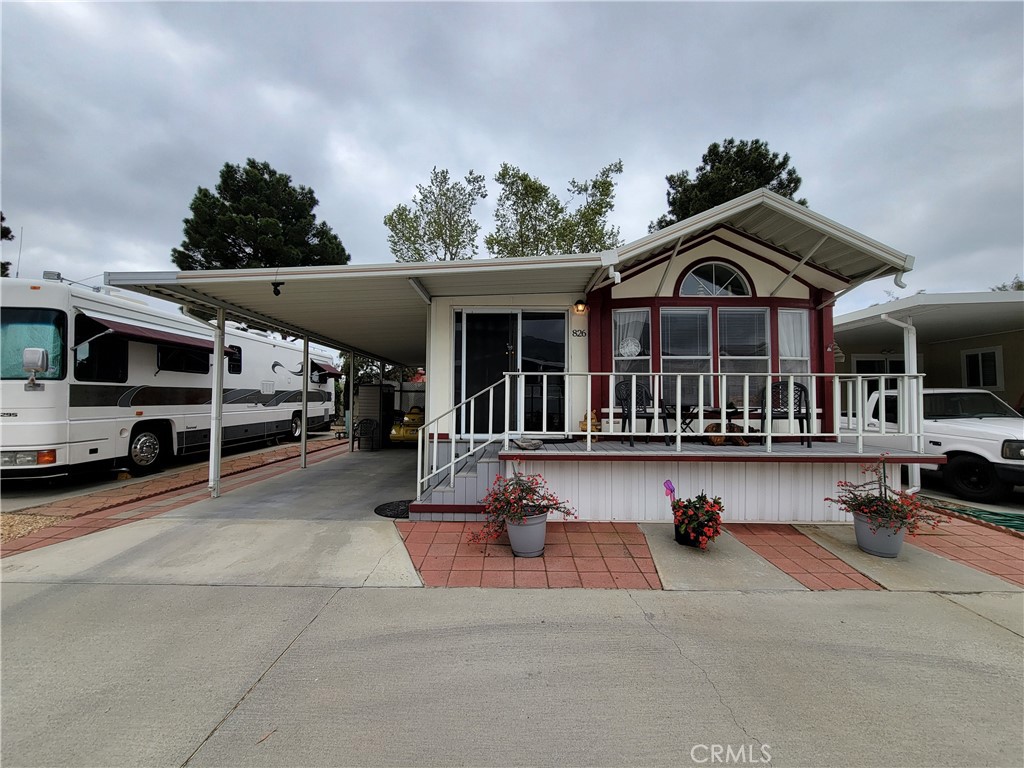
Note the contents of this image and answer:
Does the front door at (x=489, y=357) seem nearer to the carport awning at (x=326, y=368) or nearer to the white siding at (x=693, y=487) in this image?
the white siding at (x=693, y=487)

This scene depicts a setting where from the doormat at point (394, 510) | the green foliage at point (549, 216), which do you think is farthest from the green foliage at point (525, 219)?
the doormat at point (394, 510)

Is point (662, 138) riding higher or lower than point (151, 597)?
higher

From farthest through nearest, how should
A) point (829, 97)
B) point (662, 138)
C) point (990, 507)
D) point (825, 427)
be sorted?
point (662, 138)
point (829, 97)
point (825, 427)
point (990, 507)

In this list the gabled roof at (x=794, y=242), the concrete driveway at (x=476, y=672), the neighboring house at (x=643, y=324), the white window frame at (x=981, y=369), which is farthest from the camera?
the white window frame at (x=981, y=369)

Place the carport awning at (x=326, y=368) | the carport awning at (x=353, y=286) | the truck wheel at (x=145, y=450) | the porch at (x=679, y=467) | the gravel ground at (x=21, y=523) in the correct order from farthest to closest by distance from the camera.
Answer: the carport awning at (x=326, y=368)
the truck wheel at (x=145, y=450)
the carport awning at (x=353, y=286)
the porch at (x=679, y=467)
the gravel ground at (x=21, y=523)

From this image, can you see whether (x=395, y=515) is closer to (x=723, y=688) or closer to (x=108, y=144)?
(x=723, y=688)

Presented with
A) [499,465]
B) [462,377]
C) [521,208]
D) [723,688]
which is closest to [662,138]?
[521,208]

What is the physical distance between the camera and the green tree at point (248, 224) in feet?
60.6

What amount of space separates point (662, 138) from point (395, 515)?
13731 millimetres

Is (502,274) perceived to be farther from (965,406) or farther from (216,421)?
(965,406)

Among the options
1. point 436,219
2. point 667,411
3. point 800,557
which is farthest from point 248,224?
point 800,557

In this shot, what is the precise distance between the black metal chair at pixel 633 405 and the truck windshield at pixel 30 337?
820cm

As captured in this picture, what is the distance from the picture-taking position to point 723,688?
2264mm

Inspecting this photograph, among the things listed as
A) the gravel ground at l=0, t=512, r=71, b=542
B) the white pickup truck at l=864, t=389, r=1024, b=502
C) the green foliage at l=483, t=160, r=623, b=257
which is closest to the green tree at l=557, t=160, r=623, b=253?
the green foliage at l=483, t=160, r=623, b=257
